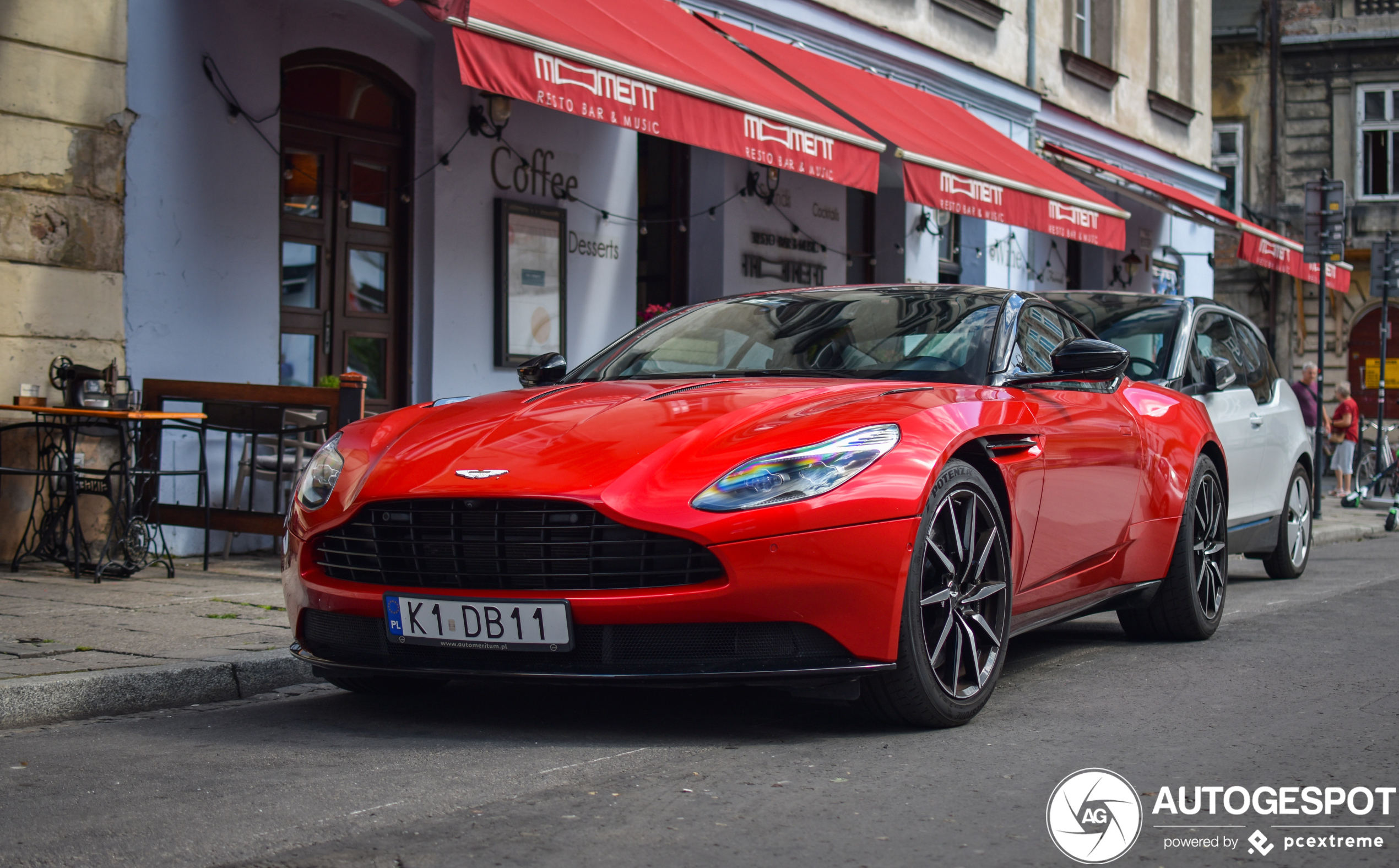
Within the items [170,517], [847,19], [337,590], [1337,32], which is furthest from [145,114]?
[1337,32]

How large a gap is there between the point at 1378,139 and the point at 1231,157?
312 centimetres

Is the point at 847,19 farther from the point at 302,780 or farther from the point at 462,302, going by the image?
the point at 302,780

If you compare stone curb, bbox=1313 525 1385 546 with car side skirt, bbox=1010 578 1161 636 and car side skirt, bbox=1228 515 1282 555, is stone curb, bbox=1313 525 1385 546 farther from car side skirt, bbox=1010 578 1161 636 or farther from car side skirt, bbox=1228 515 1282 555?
car side skirt, bbox=1010 578 1161 636

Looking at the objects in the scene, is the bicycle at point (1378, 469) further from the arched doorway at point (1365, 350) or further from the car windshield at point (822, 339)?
the car windshield at point (822, 339)

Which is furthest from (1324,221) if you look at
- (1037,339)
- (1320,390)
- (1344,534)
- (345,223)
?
(1037,339)

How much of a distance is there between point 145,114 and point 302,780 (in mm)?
5925

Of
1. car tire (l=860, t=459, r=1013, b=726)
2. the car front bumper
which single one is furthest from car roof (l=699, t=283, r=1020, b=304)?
the car front bumper

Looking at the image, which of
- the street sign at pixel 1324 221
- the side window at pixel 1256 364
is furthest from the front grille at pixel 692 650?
the street sign at pixel 1324 221

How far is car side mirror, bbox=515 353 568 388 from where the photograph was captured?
5.60 metres

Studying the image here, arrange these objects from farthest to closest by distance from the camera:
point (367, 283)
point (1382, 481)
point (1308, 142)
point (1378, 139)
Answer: point (1308, 142) < point (1378, 139) < point (1382, 481) < point (367, 283)

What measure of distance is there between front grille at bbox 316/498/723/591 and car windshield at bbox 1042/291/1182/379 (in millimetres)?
4963

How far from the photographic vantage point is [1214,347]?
29.1ft

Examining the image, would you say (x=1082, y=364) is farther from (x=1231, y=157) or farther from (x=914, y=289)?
(x=1231, y=157)

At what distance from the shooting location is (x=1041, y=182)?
1484cm
